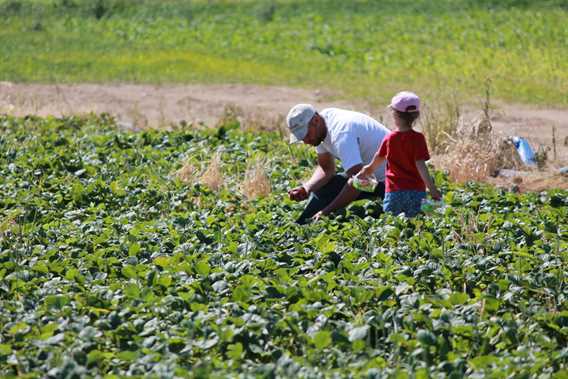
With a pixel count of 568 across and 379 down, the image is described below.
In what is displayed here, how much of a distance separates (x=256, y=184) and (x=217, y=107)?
8.85 m

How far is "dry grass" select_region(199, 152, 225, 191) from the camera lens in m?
11.2

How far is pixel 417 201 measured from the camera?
8992 millimetres

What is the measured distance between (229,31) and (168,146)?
1465cm

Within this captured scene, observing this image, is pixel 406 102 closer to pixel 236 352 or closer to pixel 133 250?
pixel 133 250

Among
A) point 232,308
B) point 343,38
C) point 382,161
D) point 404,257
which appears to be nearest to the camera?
point 232,308

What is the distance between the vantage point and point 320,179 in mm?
9492

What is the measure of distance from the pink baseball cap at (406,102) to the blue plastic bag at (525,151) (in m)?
4.73

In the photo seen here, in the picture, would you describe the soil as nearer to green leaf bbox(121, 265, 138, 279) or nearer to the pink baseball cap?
the pink baseball cap

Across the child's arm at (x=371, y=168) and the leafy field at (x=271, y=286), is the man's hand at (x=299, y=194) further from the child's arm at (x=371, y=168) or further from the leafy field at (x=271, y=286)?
the child's arm at (x=371, y=168)

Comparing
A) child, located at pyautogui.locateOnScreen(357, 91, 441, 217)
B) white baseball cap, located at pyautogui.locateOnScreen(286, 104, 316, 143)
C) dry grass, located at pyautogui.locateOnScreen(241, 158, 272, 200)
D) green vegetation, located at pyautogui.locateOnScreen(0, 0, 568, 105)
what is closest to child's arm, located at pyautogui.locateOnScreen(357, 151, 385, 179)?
child, located at pyautogui.locateOnScreen(357, 91, 441, 217)

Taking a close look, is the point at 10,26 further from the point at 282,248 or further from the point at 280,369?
the point at 280,369

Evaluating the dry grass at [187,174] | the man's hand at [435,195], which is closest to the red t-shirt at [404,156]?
the man's hand at [435,195]

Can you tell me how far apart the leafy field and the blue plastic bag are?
8.63 feet

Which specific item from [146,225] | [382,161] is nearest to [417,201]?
[382,161]
